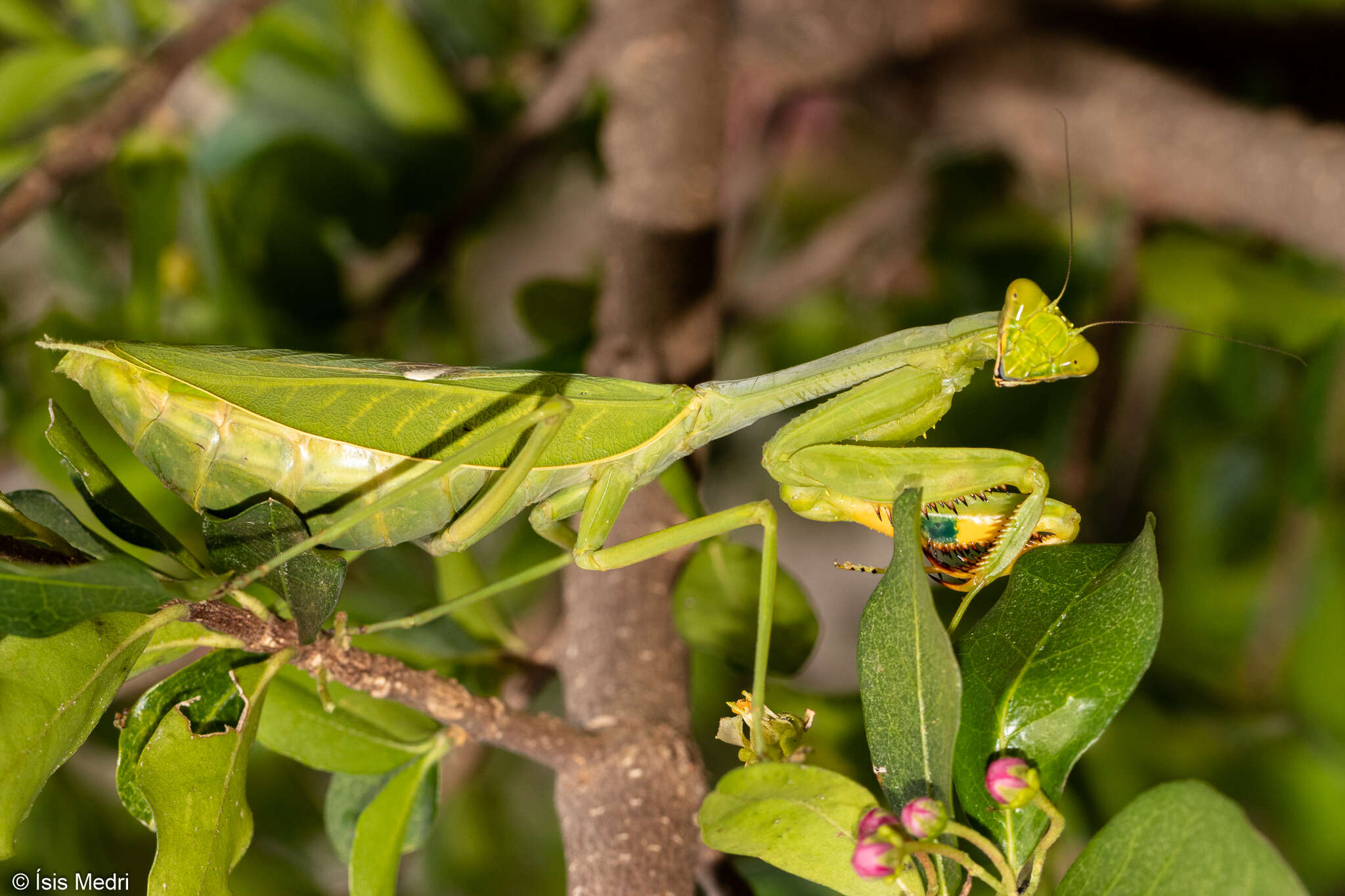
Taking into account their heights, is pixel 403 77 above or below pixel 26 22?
below

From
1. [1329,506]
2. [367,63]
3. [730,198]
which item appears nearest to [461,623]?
[367,63]

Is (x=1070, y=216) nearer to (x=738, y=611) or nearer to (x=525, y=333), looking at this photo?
(x=738, y=611)

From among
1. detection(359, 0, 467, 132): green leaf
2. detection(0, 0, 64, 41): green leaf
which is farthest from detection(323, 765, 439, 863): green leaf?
detection(0, 0, 64, 41): green leaf

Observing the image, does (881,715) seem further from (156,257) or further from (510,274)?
(510,274)

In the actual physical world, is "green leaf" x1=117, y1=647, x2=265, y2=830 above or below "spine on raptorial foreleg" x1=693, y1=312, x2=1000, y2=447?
below

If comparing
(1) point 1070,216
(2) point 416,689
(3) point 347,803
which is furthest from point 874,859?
(1) point 1070,216

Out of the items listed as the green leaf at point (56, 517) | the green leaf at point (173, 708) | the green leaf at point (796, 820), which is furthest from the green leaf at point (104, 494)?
the green leaf at point (796, 820)

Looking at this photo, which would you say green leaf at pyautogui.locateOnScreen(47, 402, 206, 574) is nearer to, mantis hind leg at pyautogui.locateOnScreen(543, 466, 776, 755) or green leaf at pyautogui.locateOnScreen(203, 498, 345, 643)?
green leaf at pyautogui.locateOnScreen(203, 498, 345, 643)
